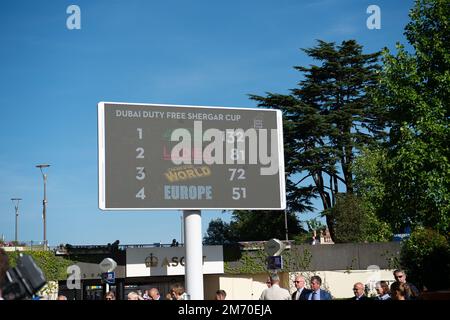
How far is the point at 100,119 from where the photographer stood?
28.3 metres

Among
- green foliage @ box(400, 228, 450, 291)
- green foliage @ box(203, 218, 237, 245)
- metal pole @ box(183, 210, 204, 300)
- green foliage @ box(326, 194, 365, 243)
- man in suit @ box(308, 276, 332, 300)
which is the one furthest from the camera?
green foliage @ box(203, 218, 237, 245)

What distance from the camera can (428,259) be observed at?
107ft

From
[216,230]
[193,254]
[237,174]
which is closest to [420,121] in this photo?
[237,174]

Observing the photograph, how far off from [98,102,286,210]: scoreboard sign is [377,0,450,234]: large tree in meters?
5.86

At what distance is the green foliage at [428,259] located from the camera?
31812mm

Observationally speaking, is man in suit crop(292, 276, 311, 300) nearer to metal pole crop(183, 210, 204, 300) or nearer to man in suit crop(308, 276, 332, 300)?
man in suit crop(308, 276, 332, 300)

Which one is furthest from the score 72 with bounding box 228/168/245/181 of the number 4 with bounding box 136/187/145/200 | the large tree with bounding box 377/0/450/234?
the large tree with bounding box 377/0/450/234

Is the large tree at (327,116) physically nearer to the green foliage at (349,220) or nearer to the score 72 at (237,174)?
the green foliage at (349,220)

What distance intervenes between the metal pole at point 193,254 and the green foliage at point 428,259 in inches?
401

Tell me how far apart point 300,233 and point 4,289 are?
5482 cm

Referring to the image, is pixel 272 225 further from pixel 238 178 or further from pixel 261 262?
pixel 238 178

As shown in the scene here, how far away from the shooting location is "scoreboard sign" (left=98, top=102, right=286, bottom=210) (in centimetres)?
2842

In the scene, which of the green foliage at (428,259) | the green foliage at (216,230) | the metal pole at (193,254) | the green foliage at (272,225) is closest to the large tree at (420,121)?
the green foliage at (428,259)
